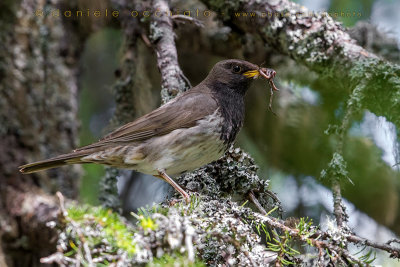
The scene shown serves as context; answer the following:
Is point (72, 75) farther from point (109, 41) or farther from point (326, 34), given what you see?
point (326, 34)

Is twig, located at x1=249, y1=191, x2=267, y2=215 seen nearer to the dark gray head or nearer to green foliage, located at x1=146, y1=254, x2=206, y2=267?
green foliage, located at x1=146, y1=254, x2=206, y2=267

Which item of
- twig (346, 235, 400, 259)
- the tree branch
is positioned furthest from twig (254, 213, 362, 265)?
the tree branch

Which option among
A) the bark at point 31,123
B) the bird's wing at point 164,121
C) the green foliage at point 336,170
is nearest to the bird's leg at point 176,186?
the bird's wing at point 164,121

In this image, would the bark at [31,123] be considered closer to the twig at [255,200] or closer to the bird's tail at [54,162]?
the bird's tail at [54,162]

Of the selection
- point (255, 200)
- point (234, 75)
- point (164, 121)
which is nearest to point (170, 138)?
point (164, 121)

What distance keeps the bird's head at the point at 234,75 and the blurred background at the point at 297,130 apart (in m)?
0.63

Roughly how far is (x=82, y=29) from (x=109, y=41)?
423 mm

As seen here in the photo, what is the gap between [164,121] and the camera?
3896 mm

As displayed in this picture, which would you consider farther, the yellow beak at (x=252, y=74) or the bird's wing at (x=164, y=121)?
the yellow beak at (x=252, y=74)

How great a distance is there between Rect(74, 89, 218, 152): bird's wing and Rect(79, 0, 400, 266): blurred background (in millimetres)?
639

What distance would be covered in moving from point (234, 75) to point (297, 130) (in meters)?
1.12

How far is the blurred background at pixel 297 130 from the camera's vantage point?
4.39m

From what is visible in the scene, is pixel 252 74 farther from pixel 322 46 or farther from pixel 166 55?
pixel 166 55

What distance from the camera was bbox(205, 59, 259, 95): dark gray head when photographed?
4.15 meters
